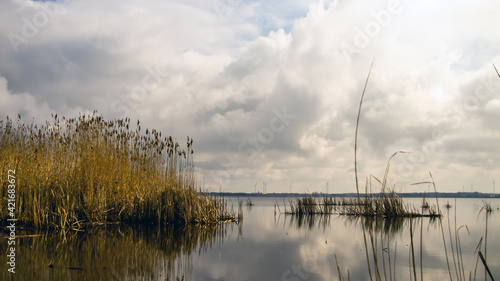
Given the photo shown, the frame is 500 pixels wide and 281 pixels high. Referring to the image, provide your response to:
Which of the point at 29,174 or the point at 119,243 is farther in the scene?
the point at 29,174

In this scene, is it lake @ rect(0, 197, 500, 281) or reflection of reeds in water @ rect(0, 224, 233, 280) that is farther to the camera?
lake @ rect(0, 197, 500, 281)

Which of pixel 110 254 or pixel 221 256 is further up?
pixel 110 254

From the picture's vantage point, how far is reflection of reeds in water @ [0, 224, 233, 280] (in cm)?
459

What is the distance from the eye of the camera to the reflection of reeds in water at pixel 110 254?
181 inches

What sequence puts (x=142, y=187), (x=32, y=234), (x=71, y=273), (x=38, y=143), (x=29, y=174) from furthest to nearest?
(x=142, y=187), (x=38, y=143), (x=29, y=174), (x=32, y=234), (x=71, y=273)

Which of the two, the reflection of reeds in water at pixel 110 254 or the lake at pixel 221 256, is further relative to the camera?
the lake at pixel 221 256

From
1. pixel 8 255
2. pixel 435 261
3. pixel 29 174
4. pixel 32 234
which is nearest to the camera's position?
pixel 8 255

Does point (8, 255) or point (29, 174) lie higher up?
point (29, 174)

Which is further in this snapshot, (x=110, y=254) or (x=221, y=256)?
(x=221, y=256)

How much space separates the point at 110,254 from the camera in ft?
19.1

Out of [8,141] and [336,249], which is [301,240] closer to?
[336,249]

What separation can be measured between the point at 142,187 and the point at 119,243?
356 centimetres

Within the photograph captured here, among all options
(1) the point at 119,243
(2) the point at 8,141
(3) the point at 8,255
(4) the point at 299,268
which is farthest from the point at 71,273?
(2) the point at 8,141

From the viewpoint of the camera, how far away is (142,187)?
1031cm
